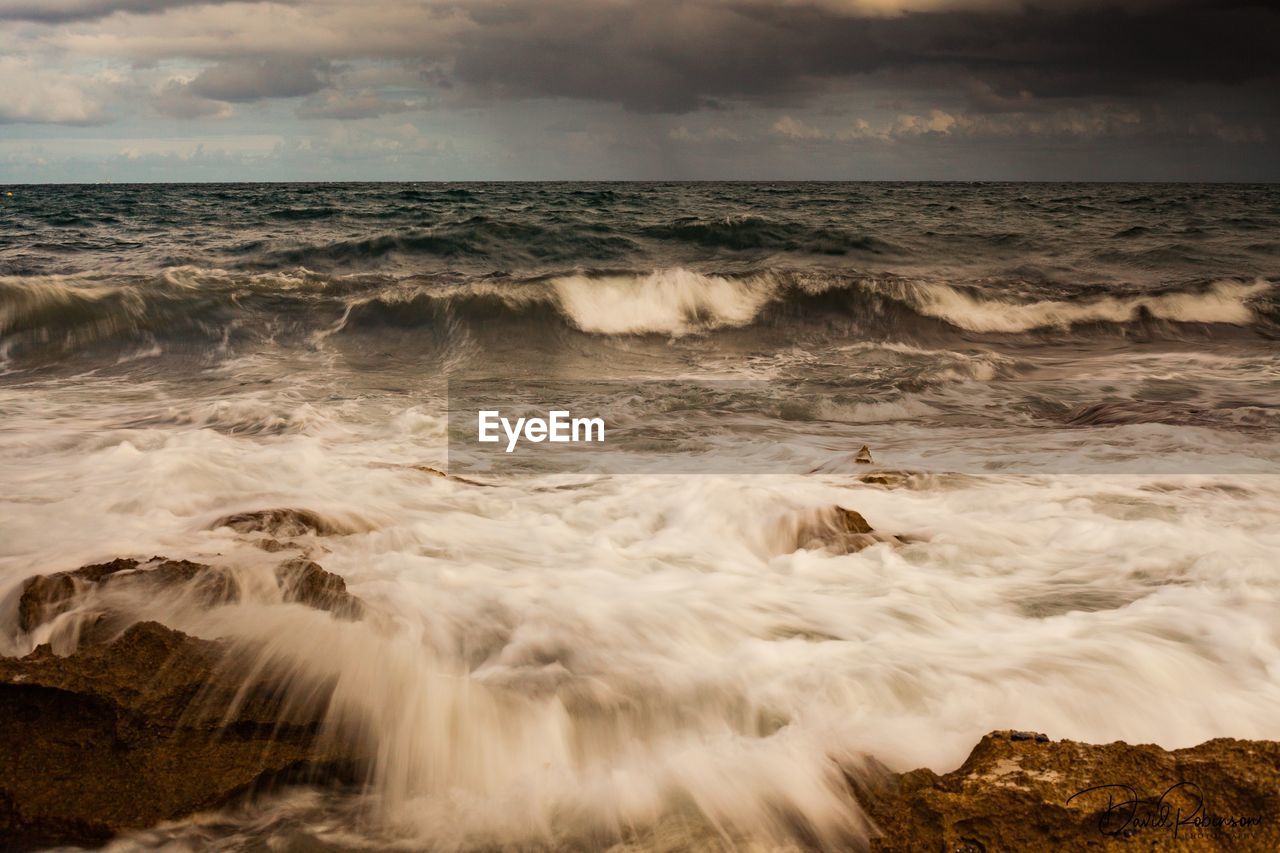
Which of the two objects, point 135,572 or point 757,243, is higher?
point 757,243

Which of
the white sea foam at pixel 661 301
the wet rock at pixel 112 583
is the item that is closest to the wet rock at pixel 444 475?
the wet rock at pixel 112 583

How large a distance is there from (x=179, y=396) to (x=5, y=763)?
6.65m

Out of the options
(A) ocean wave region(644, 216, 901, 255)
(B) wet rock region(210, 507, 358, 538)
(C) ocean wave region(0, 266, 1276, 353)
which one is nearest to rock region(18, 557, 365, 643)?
(B) wet rock region(210, 507, 358, 538)

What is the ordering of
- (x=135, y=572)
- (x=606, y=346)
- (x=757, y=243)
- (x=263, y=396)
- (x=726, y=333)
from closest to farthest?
(x=135, y=572), (x=263, y=396), (x=606, y=346), (x=726, y=333), (x=757, y=243)

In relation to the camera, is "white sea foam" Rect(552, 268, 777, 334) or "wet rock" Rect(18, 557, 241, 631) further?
"white sea foam" Rect(552, 268, 777, 334)

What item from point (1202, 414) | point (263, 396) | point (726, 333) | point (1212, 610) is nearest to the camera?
point (1212, 610)

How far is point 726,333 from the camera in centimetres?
1309

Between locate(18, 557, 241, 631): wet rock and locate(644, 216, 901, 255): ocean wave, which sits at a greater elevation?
locate(644, 216, 901, 255): ocean wave

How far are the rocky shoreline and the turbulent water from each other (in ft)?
0.32

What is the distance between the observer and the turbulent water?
2574 millimetres

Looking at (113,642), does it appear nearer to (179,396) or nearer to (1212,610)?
(1212,610)

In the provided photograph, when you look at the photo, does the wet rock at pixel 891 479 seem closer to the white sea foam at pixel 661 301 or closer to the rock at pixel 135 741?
the rock at pixel 135 741

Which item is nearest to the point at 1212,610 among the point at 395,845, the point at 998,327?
the point at 395,845

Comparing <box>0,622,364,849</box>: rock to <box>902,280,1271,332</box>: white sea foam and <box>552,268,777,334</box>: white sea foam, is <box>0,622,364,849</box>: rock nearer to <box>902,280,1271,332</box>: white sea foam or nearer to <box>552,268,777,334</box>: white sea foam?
<box>552,268,777,334</box>: white sea foam
